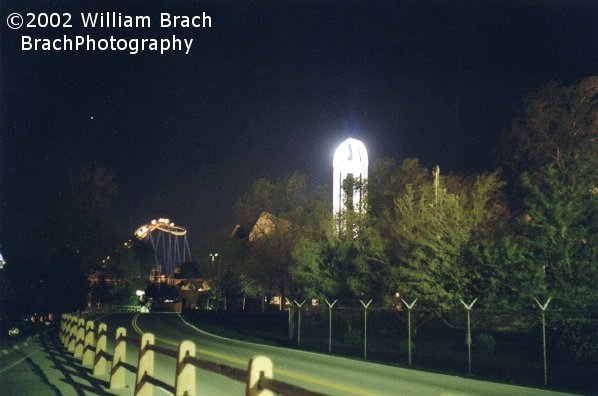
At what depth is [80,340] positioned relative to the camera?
18969 mm

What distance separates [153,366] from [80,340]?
25.8 feet

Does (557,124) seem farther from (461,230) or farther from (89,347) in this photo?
(89,347)

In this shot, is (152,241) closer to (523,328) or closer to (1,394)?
(523,328)

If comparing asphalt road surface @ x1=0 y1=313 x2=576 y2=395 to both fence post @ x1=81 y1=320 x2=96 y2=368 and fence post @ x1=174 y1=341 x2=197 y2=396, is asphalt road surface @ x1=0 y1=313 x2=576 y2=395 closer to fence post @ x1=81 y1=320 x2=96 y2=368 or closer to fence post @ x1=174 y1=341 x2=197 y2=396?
fence post @ x1=81 y1=320 x2=96 y2=368

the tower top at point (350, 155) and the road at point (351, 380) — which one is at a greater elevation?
the tower top at point (350, 155)

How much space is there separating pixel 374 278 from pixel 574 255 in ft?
39.6

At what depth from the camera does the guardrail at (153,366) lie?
18.7ft

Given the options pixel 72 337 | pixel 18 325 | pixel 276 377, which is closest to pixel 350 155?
pixel 18 325

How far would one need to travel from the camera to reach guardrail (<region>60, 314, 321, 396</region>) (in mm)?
5707

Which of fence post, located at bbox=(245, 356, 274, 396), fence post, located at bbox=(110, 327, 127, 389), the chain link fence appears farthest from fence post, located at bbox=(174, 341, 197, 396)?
the chain link fence

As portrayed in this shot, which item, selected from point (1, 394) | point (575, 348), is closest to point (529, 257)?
point (575, 348)

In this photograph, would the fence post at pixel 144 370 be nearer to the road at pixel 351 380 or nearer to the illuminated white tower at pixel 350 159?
the road at pixel 351 380

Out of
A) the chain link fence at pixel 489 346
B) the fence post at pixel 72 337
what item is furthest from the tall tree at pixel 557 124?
the fence post at pixel 72 337

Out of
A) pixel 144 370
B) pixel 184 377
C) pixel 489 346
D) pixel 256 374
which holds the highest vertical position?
pixel 256 374
